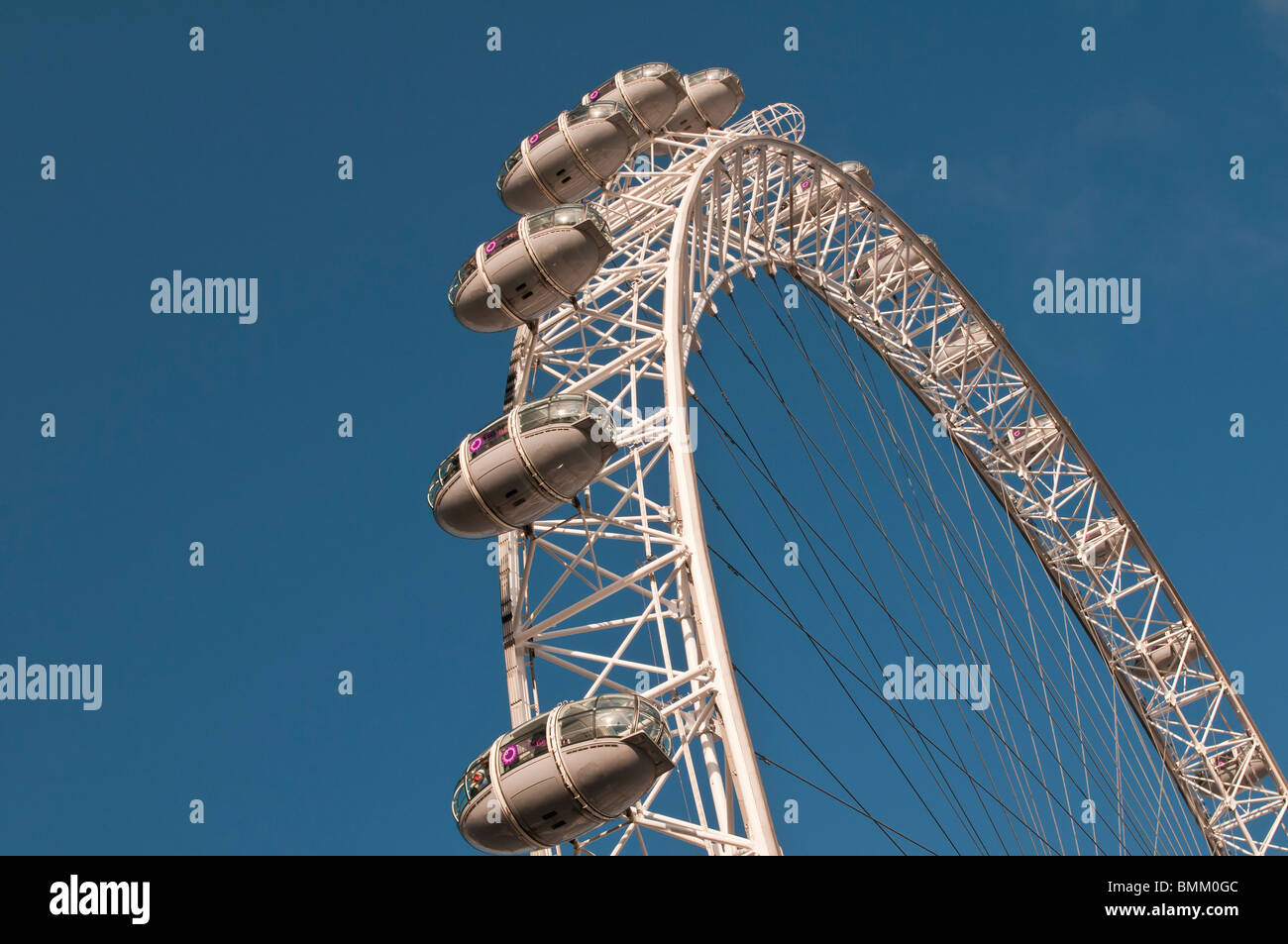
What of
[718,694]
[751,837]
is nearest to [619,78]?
[718,694]

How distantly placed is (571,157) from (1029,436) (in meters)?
22.1

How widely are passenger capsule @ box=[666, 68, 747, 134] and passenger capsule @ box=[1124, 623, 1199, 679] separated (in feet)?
73.0

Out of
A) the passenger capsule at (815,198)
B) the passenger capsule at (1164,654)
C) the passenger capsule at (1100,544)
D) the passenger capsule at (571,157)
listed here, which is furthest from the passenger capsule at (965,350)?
the passenger capsule at (571,157)

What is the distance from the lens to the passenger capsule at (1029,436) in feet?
149

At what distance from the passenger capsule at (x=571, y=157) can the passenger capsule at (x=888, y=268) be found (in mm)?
11651

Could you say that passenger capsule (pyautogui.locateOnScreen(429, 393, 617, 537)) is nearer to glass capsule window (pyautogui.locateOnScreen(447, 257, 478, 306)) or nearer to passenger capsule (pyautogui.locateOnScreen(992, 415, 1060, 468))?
glass capsule window (pyautogui.locateOnScreen(447, 257, 478, 306))

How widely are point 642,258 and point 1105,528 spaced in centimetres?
2385

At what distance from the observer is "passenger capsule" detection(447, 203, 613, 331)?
24609 mm

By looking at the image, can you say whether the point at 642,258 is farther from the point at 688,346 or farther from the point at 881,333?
the point at 881,333

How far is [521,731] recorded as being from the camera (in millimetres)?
18922

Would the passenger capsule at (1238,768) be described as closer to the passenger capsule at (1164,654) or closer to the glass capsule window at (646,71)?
the passenger capsule at (1164,654)

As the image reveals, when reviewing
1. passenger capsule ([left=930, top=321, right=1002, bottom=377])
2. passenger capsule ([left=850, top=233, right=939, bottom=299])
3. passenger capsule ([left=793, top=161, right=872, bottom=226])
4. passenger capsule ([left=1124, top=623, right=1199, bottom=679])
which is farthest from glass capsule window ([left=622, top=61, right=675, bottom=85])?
passenger capsule ([left=1124, top=623, right=1199, bottom=679])

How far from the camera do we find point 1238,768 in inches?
1843

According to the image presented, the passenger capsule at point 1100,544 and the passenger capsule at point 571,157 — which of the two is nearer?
the passenger capsule at point 571,157
